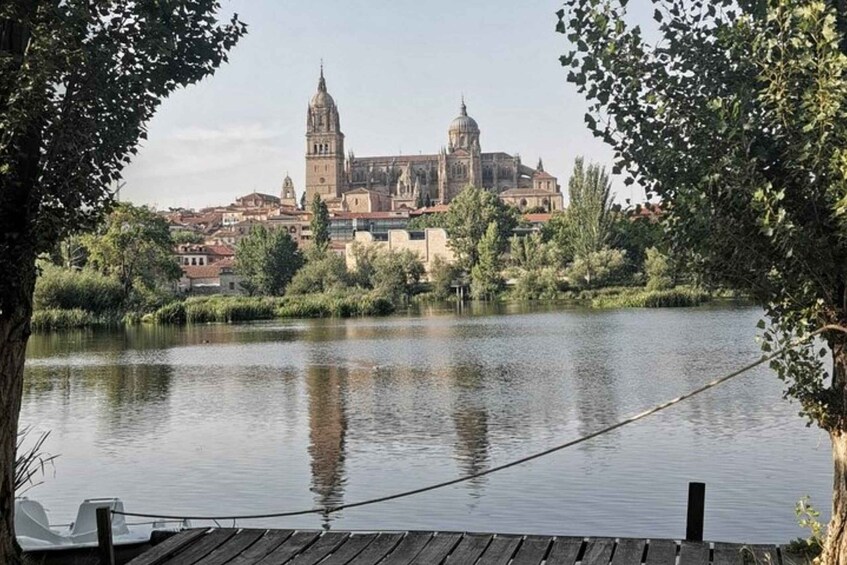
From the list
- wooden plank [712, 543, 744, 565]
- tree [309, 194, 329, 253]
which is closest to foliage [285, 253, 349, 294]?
tree [309, 194, 329, 253]

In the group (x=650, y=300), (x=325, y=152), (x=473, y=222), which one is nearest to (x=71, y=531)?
(x=650, y=300)

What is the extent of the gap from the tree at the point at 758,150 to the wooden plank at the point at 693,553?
740 mm

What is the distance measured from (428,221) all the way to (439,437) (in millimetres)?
99912

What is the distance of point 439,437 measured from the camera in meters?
16.2

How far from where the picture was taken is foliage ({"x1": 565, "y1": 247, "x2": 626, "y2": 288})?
7531cm

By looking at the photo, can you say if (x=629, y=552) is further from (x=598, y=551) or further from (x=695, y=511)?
(x=695, y=511)

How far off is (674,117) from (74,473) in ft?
35.3

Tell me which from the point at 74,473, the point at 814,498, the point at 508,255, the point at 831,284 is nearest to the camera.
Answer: the point at 831,284

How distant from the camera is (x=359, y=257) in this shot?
8594 centimetres

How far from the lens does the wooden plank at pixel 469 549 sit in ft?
21.1

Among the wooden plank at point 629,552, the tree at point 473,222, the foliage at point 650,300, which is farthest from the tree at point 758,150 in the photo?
the tree at point 473,222

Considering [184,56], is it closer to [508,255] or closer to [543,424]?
[543,424]

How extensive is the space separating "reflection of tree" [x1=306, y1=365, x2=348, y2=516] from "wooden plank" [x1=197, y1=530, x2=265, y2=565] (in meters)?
4.71

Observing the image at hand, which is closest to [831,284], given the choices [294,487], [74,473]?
[294,487]
